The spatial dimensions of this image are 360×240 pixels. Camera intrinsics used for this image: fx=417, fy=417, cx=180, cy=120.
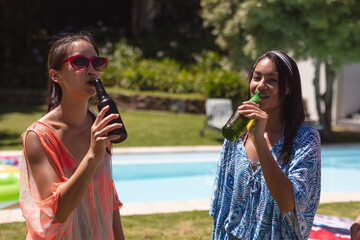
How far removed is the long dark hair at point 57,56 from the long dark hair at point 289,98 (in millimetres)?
938

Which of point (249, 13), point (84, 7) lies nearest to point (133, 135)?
point (249, 13)

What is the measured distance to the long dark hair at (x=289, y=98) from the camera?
2.14 metres

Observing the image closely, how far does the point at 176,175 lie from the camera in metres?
9.09

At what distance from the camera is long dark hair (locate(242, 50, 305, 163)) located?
7.04 feet

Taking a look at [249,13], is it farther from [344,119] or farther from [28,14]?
[28,14]

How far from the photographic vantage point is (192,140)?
11.1m

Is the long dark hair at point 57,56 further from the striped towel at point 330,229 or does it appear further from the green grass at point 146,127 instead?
the green grass at point 146,127

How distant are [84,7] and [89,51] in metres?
22.2

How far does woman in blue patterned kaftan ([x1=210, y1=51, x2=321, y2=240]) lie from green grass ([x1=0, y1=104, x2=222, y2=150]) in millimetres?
8108

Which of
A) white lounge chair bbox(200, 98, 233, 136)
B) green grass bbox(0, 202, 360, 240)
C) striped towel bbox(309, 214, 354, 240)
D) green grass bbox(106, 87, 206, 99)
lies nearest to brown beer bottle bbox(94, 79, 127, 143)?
striped towel bbox(309, 214, 354, 240)

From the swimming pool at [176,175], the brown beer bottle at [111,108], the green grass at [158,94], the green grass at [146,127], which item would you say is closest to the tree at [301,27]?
the swimming pool at [176,175]

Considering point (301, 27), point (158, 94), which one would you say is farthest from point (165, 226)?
point (158, 94)

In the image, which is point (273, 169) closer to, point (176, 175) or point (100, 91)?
point (100, 91)

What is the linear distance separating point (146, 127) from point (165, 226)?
8044 mm
